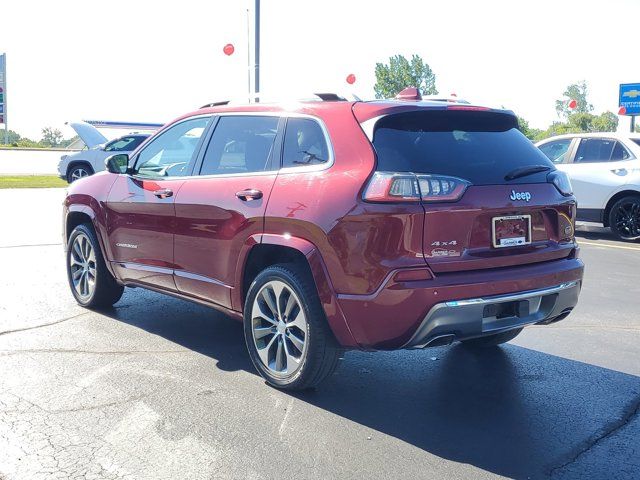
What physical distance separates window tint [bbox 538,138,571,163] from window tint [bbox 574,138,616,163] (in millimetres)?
311

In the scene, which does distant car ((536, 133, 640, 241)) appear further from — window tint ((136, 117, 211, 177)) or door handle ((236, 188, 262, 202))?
door handle ((236, 188, 262, 202))

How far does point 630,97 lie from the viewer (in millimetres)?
34438

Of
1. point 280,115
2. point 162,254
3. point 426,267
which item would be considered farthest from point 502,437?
point 162,254

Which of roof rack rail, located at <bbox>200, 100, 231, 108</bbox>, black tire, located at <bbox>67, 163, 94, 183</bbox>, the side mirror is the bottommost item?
black tire, located at <bbox>67, 163, 94, 183</bbox>

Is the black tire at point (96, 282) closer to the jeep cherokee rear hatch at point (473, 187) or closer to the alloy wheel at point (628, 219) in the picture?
the jeep cherokee rear hatch at point (473, 187)

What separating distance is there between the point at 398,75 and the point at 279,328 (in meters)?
90.2

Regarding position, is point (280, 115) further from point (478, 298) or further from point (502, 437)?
point (502, 437)

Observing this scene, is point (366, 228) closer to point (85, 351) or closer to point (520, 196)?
point (520, 196)

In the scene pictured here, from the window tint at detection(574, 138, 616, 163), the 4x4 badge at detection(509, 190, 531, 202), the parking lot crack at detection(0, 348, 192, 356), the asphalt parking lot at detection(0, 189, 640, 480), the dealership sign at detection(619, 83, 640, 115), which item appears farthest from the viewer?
the dealership sign at detection(619, 83, 640, 115)

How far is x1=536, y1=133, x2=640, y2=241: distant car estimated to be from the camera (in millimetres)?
11328

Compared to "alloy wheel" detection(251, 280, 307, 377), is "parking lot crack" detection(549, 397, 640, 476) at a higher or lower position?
lower

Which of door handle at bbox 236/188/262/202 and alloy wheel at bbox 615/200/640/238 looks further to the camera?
alloy wheel at bbox 615/200/640/238


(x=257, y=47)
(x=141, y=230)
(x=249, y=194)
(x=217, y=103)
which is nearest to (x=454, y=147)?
(x=249, y=194)

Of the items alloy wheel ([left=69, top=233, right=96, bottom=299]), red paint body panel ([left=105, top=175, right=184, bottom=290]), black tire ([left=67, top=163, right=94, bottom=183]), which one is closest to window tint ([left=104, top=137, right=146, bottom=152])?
black tire ([left=67, top=163, right=94, bottom=183])
